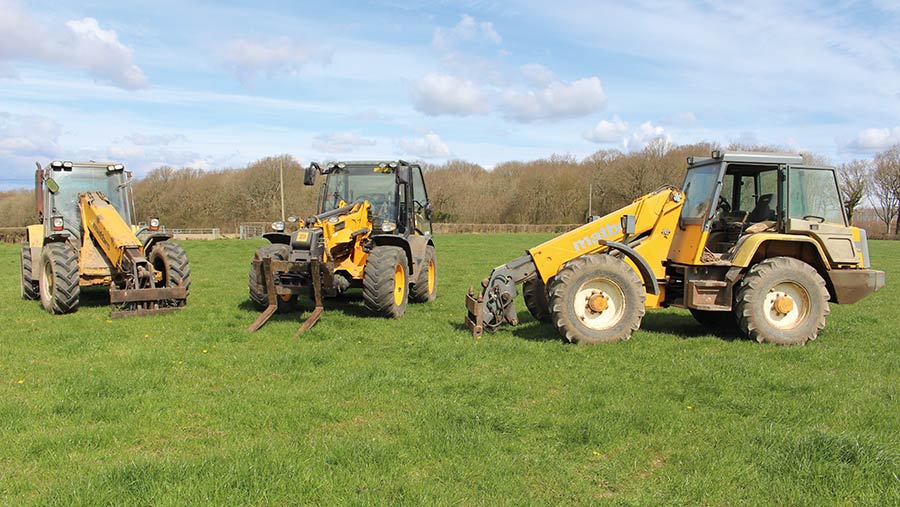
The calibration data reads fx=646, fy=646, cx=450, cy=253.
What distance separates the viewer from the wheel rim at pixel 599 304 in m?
8.19

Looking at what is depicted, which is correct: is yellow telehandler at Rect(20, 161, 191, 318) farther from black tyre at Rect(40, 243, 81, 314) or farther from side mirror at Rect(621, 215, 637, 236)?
side mirror at Rect(621, 215, 637, 236)

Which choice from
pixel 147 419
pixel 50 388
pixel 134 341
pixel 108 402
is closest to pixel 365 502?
pixel 147 419

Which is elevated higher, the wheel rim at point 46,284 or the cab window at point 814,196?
the cab window at point 814,196

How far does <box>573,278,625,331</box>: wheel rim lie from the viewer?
8.19m

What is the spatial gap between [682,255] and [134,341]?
7.31 metres

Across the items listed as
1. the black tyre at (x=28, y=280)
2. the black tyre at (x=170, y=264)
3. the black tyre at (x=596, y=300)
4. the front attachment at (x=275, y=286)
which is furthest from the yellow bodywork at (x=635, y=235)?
the black tyre at (x=28, y=280)

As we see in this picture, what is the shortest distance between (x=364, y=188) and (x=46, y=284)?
5561mm

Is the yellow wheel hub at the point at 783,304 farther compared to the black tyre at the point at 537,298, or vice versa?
the black tyre at the point at 537,298

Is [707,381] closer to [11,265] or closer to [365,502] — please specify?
[365,502]

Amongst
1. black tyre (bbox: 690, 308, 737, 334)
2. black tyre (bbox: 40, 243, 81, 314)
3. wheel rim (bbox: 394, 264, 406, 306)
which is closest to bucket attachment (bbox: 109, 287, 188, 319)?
black tyre (bbox: 40, 243, 81, 314)

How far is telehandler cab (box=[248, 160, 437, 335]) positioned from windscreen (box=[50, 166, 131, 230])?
11.4ft

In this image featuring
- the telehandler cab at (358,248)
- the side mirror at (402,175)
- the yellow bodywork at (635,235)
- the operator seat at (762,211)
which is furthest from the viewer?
the side mirror at (402,175)

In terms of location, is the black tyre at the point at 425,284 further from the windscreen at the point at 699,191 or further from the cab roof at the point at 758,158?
the cab roof at the point at 758,158

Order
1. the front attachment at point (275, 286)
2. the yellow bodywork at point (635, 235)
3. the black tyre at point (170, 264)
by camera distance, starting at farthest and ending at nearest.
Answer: the black tyre at point (170, 264) → the front attachment at point (275, 286) → the yellow bodywork at point (635, 235)
